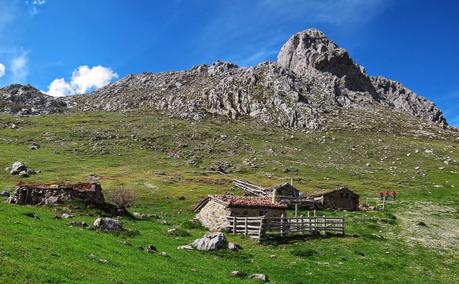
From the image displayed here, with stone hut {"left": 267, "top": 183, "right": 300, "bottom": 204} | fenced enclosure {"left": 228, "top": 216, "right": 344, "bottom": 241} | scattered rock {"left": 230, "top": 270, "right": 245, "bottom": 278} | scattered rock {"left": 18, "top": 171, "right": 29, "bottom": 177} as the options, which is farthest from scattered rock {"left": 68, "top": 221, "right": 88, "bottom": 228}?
scattered rock {"left": 18, "top": 171, "right": 29, "bottom": 177}

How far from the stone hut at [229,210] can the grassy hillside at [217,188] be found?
3.06 metres

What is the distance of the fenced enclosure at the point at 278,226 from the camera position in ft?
144

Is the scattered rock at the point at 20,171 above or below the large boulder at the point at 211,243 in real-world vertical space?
above

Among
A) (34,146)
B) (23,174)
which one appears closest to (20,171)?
(23,174)

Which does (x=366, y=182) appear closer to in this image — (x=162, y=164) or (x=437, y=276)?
(x=162, y=164)

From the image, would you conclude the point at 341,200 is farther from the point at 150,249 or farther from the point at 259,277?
the point at 150,249

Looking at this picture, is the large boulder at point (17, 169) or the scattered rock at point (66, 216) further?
the large boulder at point (17, 169)

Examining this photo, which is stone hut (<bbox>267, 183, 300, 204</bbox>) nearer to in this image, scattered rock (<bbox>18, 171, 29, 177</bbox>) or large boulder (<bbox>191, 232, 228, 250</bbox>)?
large boulder (<bbox>191, 232, 228, 250</bbox>)

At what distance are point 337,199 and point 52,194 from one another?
4445 cm

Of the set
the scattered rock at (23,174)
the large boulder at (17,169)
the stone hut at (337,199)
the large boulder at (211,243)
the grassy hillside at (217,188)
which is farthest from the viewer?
the large boulder at (17,169)

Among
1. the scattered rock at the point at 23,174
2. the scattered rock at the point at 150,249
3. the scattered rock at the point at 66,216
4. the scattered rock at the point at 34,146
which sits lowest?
the scattered rock at the point at 150,249

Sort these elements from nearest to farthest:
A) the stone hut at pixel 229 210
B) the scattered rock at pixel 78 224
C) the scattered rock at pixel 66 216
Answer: the scattered rock at pixel 78 224 < the scattered rock at pixel 66 216 < the stone hut at pixel 229 210

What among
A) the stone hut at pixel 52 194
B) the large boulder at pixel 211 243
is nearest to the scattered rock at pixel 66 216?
the stone hut at pixel 52 194

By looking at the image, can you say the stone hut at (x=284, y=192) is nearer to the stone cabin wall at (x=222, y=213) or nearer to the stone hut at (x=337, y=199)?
the stone hut at (x=337, y=199)
